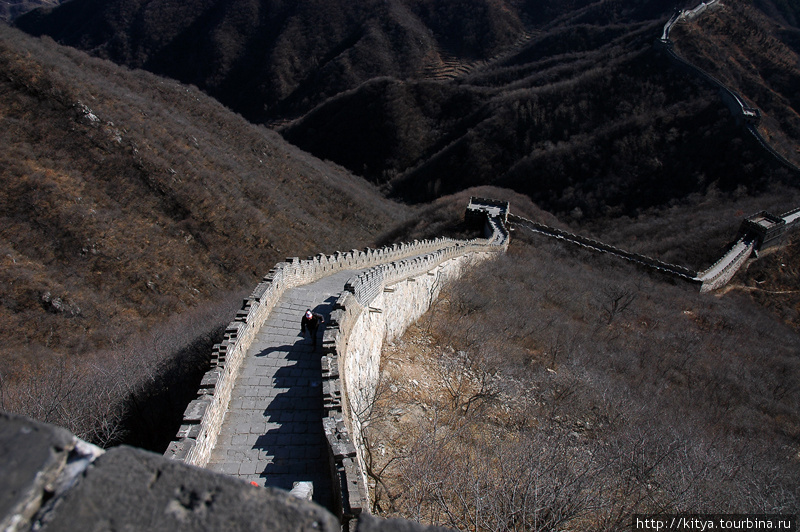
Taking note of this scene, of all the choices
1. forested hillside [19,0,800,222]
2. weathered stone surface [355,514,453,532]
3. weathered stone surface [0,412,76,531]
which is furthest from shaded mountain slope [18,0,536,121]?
weathered stone surface [355,514,453,532]

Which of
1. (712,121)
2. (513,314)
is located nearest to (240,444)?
(513,314)

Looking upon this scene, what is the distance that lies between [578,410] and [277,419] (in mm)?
7633

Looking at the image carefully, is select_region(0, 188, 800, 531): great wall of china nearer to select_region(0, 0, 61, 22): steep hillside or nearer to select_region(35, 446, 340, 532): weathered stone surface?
select_region(35, 446, 340, 532): weathered stone surface

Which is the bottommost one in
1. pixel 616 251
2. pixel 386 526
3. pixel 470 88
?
pixel 616 251

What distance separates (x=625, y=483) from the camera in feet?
27.1

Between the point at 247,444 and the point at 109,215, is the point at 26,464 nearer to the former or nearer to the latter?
the point at 247,444

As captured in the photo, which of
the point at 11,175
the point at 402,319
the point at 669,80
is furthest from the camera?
the point at 669,80

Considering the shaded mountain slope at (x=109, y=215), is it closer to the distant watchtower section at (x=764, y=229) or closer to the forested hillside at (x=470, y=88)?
the distant watchtower section at (x=764, y=229)

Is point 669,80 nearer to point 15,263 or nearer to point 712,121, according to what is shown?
point 712,121

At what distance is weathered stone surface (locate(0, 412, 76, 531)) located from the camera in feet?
5.19

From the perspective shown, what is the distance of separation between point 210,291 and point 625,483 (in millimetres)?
18234

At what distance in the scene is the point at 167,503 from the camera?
1.75 m

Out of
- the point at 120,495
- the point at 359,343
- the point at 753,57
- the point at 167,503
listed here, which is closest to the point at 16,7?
the point at 753,57

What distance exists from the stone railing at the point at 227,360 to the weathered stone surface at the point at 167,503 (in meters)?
4.48
